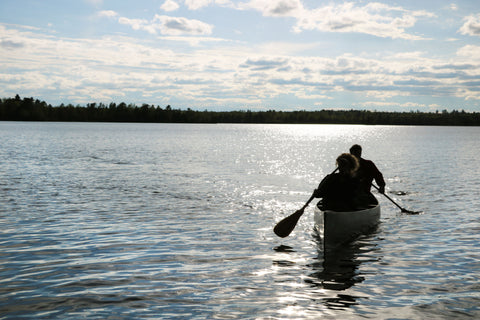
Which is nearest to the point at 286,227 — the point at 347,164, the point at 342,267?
the point at 347,164

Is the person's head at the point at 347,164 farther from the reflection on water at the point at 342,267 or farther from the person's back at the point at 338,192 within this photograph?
the reflection on water at the point at 342,267

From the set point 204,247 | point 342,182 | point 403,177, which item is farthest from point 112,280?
point 403,177

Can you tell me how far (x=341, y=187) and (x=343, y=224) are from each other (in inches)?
43.2

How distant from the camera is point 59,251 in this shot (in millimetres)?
11852

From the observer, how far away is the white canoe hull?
12.6 metres

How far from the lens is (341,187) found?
1327 cm

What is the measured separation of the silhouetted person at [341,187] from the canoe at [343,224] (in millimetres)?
335

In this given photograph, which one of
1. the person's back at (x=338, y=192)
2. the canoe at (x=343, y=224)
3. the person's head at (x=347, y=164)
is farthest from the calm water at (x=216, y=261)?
the person's head at (x=347, y=164)

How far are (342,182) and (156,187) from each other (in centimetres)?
1529

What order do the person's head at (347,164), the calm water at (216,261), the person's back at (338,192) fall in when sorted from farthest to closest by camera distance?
the person's back at (338,192), the person's head at (347,164), the calm water at (216,261)

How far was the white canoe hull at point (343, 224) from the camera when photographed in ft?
41.4

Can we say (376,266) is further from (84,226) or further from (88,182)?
(88,182)

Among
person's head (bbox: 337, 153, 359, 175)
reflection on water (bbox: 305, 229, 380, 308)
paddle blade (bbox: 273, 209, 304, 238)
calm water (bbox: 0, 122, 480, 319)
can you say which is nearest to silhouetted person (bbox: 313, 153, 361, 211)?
person's head (bbox: 337, 153, 359, 175)

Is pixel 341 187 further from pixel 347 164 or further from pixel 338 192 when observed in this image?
pixel 347 164
